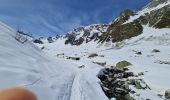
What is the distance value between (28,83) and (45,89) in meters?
0.83

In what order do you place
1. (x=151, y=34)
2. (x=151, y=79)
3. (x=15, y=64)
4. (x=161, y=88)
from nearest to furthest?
(x=15, y=64), (x=161, y=88), (x=151, y=79), (x=151, y=34)

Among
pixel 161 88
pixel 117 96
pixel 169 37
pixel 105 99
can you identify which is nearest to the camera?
pixel 105 99

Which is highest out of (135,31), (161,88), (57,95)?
(135,31)

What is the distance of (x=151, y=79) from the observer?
68.0 ft

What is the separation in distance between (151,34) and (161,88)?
4848cm

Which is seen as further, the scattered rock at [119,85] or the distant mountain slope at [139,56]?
the distant mountain slope at [139,56]

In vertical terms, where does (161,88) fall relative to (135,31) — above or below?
below

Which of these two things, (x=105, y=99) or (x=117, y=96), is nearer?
(x=105, y=99)

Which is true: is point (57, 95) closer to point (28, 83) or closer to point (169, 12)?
point (28, 83)

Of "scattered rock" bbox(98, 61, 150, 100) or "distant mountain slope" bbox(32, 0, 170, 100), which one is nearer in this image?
"scattered rock" bbox(98, 61, 150, 100)

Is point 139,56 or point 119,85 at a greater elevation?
point 139,56

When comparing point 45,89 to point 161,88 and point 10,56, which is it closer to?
point 10,56

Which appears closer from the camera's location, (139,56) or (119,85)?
(119,85)

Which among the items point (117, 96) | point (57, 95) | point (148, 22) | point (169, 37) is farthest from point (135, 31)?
point (57, 95)
